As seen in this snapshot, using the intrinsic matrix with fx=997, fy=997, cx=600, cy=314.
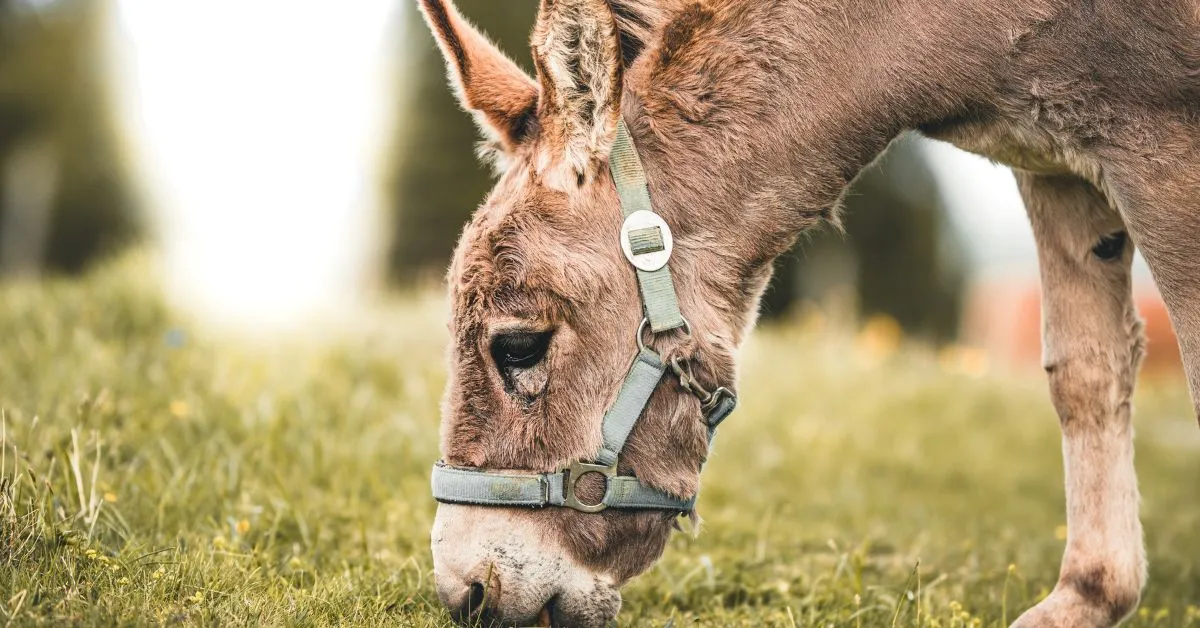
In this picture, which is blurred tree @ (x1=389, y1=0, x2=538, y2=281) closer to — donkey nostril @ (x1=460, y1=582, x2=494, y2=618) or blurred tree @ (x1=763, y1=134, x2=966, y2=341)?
blurred tree @ (x1=763, y1=134, x2=966, y2=341)

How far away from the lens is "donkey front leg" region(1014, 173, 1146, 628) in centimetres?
293

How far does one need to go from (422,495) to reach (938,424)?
4.35 m

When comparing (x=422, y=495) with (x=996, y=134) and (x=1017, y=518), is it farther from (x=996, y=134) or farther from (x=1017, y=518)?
(x=1017, y=518)

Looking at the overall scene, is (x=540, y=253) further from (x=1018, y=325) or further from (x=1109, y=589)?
(x=1018, y=325)

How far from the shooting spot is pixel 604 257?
2621 millimetres

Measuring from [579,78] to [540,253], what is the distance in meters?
0.47

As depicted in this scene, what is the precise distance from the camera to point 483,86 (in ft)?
9.34

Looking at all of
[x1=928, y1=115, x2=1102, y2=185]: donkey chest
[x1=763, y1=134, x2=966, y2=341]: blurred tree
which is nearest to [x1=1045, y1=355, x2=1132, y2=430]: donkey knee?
[x1=928, y1=115, x2=1102, y2=185]: donkey chest

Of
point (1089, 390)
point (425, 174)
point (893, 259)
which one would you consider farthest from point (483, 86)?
point (893, 259)

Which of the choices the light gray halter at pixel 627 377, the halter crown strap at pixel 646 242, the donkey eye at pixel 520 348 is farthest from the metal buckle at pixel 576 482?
the halter crown strap at pixel 646 242

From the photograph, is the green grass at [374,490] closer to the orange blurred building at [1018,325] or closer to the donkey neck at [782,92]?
the donkey neck at [782,92]

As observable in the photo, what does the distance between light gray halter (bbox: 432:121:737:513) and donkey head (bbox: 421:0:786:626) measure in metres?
0.03

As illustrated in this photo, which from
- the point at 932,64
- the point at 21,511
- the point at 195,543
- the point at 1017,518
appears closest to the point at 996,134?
the point at 932,64

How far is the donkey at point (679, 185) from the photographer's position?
251 cm
